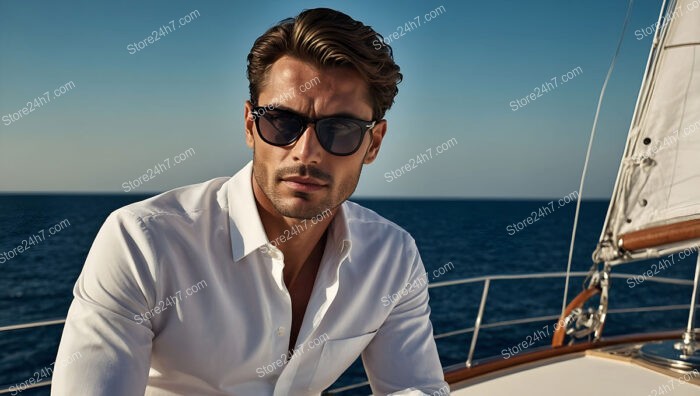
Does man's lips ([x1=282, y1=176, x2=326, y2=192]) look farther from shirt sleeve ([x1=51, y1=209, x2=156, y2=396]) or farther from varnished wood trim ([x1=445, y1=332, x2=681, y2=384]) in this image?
varnished wood trim ([x1=445, y1=332, x2=681, y2=384])

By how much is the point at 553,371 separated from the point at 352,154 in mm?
1915

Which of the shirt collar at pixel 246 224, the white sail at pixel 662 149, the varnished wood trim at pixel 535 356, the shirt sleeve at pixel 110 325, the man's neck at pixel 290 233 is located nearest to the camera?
the shirt sleeve at pixel 110 325

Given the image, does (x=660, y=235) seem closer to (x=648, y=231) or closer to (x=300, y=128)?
(x=648, y=231)

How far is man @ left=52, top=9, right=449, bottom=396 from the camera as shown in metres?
1.43

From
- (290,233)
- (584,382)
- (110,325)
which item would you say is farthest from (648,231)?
(110,325)

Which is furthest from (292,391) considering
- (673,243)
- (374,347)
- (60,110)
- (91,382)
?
(60,110)

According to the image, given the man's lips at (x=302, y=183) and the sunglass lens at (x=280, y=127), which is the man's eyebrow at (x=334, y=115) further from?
the man's lips at (x=302, y=183)

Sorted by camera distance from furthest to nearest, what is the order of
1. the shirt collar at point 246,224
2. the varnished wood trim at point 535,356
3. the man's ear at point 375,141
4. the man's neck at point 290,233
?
the varnished wood trim at point 535,356, the man's ear at point 375,141, the man's neck at point 290,233, the shirt collar at point 246,224

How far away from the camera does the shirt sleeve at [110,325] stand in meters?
1.38

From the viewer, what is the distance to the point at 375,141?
1959 mm

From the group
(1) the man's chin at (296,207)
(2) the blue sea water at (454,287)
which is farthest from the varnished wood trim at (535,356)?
(2) the blue sea water at (454,287)

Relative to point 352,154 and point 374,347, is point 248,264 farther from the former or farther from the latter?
point 374,347

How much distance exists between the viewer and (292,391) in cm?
176

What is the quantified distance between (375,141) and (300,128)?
0.35 meters
